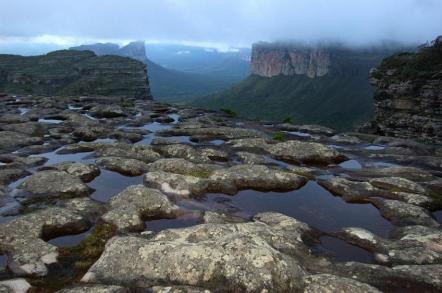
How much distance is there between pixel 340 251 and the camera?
1812 centimetres

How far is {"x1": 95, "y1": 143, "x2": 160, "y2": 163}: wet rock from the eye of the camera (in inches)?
1294

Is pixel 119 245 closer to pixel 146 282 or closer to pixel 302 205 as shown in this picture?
pixel 146 282

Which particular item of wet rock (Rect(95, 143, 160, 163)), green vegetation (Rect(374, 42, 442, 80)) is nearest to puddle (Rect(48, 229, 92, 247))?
wet rock (Rect(95, 143, 160, 163))

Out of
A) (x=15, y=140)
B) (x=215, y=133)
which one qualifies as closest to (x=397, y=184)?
(x=215, y=133)

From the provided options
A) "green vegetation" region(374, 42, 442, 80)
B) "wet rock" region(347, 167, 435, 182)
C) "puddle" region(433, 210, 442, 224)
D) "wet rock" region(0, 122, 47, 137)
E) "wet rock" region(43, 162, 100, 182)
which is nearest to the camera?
"puddle" region(433, 210, 442, 224)

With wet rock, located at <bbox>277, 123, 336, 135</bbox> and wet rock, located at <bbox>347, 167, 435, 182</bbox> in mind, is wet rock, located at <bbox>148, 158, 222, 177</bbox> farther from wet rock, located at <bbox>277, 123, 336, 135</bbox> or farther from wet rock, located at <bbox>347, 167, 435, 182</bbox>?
wet rock, located at <bbox>277, 123, 336, 135</bbox>

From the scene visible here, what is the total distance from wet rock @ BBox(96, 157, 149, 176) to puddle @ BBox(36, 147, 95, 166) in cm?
205

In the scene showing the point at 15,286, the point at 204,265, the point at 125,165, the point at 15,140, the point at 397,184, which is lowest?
the point at 15,140

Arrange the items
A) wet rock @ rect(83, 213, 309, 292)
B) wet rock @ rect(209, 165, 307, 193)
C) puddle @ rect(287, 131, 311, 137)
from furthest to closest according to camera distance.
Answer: puddle @ rect(287, 131, 311, 137)
wet rock @ rect(209, 165, 307, 193)
wet rock @ rect(83, 213, 309, 292)

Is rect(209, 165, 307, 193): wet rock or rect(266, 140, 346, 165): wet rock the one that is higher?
rect(209, 165, 307, 193): wet rock

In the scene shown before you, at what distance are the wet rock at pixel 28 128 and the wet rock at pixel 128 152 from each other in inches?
451

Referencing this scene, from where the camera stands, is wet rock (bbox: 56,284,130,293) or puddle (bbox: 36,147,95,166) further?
puddle (bbox: 36,147,95,166)

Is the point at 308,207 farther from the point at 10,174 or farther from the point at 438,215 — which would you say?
the point at 10,174

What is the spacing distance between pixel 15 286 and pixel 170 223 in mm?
8100
